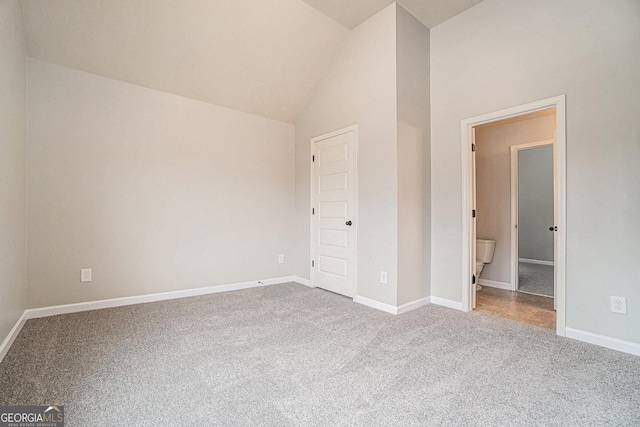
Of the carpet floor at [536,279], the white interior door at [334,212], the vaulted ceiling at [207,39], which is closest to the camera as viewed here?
the vaulted ceiling at [207,39]

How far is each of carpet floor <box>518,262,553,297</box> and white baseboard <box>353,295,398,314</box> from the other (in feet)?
7.15

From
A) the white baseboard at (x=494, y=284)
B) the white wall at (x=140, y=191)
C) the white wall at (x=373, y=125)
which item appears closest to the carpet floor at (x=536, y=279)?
the white baseboard at (x=494, y=284)

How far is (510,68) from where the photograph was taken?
9.12 ft

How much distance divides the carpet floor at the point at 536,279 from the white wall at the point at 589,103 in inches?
65.5

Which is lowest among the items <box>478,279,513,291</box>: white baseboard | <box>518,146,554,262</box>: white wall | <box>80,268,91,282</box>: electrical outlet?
<box>478,279,513,291</box>: white baseboard

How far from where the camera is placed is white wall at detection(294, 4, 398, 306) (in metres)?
3.07

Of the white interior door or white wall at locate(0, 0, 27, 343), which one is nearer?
white wall at locate(0, 0, 27, 343)

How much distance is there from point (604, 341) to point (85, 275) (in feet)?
15.2

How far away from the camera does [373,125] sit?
3260 mm

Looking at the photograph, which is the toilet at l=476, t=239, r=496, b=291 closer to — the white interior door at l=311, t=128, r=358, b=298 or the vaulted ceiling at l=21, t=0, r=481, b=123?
the white interior door at l=311, t=128, r=358, b=298

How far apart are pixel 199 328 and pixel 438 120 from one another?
3.27 m

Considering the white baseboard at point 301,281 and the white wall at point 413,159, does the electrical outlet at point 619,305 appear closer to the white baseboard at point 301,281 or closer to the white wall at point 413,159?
the white wall at point 413,159

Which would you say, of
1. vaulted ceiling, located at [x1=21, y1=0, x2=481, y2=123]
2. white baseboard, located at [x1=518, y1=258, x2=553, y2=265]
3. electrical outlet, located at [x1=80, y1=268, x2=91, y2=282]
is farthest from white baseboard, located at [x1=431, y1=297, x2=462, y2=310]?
white baseboard, located at [x1=518, y1=258, x2=553, y2=265]

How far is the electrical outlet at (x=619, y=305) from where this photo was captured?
7.15 ft
